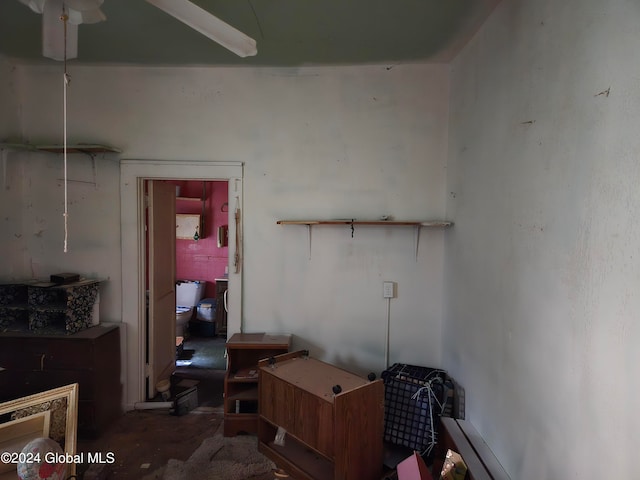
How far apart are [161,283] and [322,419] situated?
6.56ft

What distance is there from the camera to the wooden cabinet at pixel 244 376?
2408 mm

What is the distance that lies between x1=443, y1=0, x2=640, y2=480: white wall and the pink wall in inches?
144

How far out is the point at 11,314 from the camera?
247 centimetres

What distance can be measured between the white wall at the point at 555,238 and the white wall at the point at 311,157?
0.53 m

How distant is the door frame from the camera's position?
8.73 feet

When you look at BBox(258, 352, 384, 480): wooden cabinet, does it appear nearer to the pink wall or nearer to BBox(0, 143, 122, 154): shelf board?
BBox(0, 143, 122, 154): shelf board

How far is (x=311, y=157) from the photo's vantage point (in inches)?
105

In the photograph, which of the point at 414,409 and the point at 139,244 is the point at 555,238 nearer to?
the point at 414,409

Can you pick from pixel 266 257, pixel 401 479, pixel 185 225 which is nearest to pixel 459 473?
pixel 401 479

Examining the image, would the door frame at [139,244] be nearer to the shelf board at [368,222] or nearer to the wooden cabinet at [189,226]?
the shelf board at [368,222]

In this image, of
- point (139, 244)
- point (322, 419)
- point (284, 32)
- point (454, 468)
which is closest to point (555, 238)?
point (454, 468)

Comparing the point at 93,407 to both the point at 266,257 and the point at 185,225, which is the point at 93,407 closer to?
the point at 266,257

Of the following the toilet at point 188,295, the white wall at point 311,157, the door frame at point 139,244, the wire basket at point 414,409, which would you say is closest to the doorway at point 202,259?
the toilet at point 188,295

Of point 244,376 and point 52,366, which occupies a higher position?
point 52,366
